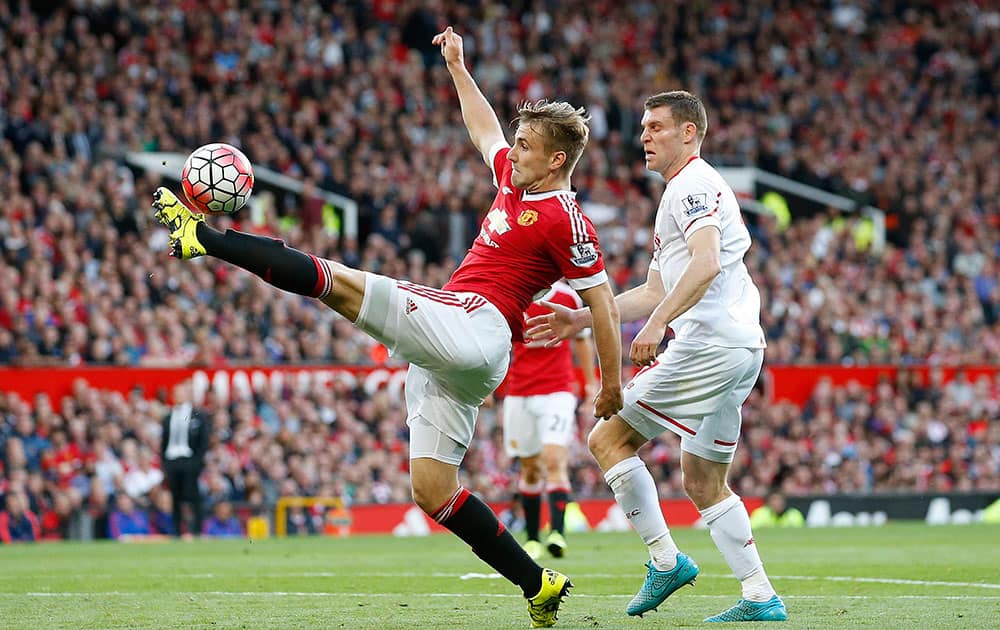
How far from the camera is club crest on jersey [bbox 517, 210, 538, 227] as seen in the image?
7266mm

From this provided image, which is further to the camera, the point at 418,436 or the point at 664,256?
the point at 664,256

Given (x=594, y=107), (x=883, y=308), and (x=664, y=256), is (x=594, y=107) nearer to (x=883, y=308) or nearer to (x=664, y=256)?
(x=883, y=308)

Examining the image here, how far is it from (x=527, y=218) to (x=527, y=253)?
0.17m

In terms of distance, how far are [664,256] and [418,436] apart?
63.9 inches

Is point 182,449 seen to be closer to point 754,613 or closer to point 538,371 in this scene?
Result: point 538,371

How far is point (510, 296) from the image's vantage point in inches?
287

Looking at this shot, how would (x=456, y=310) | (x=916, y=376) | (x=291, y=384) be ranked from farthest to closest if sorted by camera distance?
1. (x=916, y=376)
2. (x=291, y=384)
3. (x=456, y=310)

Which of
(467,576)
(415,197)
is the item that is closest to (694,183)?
(467,576)

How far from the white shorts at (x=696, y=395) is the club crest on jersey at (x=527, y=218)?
3.18 feet

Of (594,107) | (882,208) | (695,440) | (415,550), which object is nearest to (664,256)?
(695,440)

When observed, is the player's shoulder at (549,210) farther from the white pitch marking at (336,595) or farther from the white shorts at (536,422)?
the white shorts at (536,422)

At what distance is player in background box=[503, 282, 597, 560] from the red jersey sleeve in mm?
5683

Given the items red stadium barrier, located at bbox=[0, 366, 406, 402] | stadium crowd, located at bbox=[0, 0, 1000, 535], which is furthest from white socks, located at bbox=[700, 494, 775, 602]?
red stadium barrier, located at bbox=[0, 366, 406, 402]

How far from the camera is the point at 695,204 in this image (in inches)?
295
